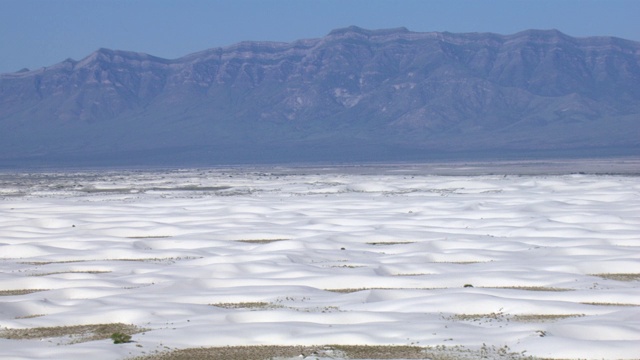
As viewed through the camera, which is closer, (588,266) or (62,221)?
(588,266)

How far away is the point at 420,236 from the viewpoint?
114ft

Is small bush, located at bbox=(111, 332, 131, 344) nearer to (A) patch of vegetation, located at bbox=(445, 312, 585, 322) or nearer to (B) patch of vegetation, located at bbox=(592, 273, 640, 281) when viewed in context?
(A) patch of vegetation, located at bbox=(445, 312, 585, 322)

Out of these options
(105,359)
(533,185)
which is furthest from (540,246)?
(533,185)

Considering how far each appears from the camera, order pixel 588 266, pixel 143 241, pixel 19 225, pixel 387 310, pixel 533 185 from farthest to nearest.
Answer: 1. pixel 533 185
2. pixel 19 225
3. pixel 143 241
4. pixel 588 266
5. pixel 387 310

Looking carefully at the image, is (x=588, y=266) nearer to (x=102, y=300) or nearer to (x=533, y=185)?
(x=102, y=300)

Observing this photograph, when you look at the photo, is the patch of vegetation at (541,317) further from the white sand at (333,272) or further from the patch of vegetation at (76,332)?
the patch of vegetation at (76,332)

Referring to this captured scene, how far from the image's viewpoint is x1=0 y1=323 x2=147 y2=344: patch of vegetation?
1809 centimetres

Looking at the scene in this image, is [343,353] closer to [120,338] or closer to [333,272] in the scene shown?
[120,338]

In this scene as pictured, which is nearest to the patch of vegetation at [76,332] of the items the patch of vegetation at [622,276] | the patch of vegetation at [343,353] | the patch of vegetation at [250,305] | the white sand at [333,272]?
the white sand at [333,272]

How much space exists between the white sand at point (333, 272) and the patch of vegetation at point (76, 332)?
36 centimetres

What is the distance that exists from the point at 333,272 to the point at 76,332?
326 inches

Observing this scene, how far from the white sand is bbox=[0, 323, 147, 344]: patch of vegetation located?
36 centimetres

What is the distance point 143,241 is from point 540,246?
40.8 ft

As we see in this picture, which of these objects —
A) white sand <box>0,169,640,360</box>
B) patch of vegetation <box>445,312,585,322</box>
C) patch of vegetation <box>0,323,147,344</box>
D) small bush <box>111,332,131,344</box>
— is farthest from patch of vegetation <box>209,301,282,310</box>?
small bush <box>111,332,131,344</box>
